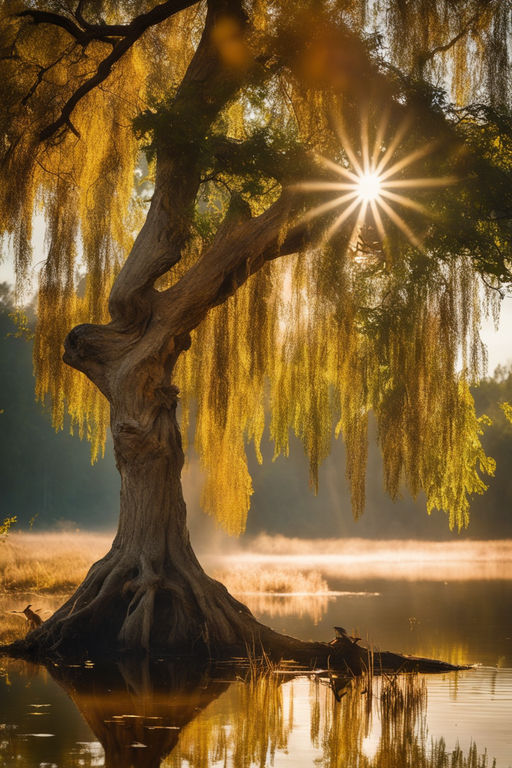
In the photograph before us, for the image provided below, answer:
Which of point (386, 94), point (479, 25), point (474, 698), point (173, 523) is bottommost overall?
point (474, 698)

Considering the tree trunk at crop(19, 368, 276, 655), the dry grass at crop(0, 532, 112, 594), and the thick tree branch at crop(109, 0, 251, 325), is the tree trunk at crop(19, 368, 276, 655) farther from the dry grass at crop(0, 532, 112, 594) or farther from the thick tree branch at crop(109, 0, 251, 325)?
the dry grass at crop(0, 532, 112, 594)

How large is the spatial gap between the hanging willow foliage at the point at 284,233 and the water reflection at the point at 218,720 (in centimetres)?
349

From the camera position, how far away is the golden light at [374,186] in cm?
1132

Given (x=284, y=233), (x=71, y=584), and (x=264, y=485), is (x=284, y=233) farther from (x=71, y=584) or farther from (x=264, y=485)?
(x=264, y=485)

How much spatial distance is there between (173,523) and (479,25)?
597cm

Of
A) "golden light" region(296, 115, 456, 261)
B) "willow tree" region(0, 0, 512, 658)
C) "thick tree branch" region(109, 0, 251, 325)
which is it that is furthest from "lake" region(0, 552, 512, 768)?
"golden light" region(296, 115, 456, 261)

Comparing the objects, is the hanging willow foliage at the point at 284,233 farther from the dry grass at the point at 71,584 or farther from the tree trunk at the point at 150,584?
the dry grass at the point at 71,584

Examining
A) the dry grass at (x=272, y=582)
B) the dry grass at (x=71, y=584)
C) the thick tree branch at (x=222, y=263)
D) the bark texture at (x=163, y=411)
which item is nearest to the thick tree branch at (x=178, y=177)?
the bark texture at (x=163, y=411)

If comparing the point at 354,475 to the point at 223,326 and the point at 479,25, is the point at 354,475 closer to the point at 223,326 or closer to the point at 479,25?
the point at 223,326

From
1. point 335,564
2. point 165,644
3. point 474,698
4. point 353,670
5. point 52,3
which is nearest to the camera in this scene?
point 474,698

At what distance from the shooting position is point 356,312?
41.1ft

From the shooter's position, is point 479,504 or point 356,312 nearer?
point 356,312

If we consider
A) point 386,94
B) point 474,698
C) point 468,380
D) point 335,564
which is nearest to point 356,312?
point 468,380

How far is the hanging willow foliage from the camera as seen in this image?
11.7m
